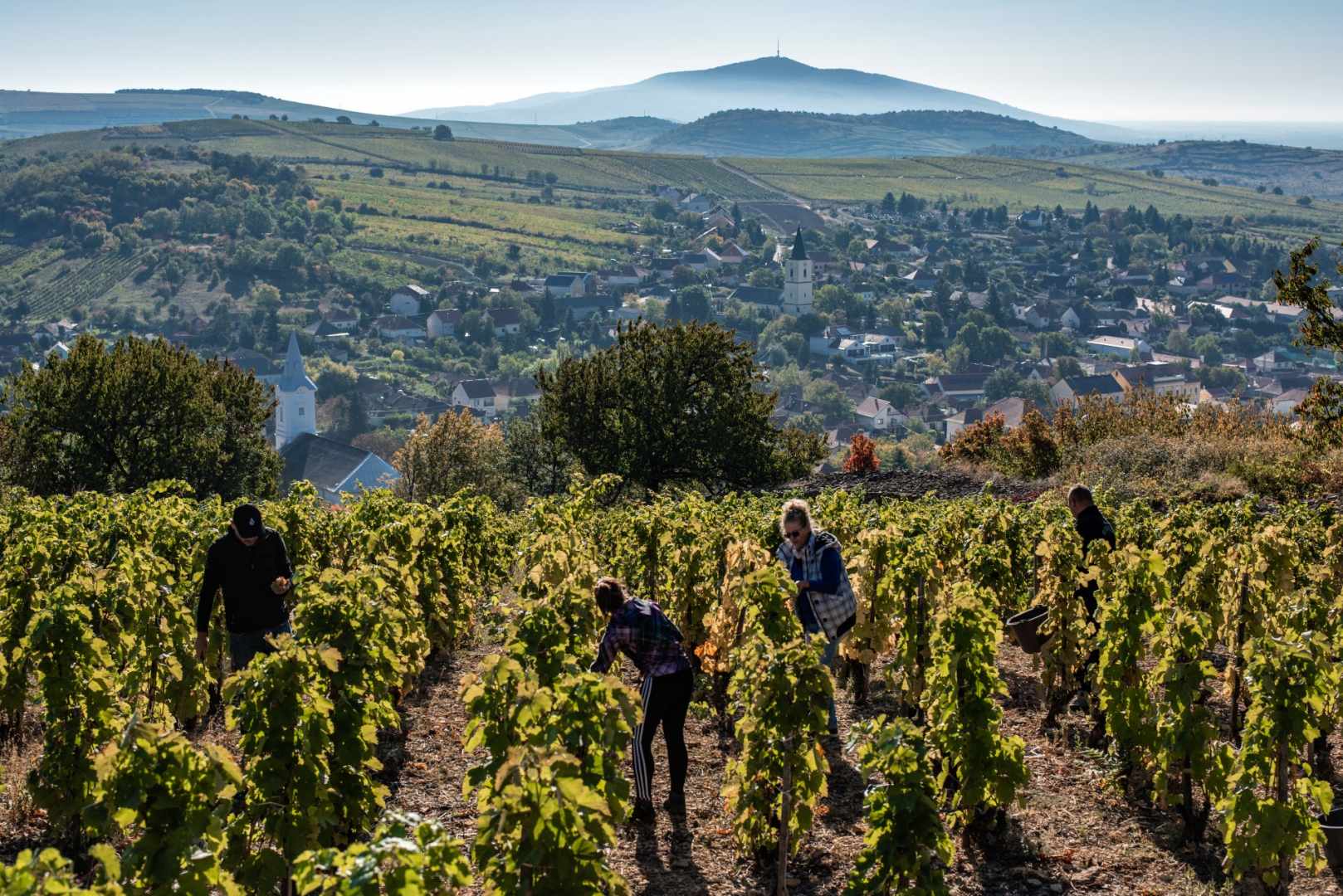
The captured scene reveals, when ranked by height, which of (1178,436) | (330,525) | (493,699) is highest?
(493,699)

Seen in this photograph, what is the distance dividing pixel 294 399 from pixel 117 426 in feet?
292

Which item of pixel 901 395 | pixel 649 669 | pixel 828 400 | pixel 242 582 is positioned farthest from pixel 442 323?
pixel 649 669

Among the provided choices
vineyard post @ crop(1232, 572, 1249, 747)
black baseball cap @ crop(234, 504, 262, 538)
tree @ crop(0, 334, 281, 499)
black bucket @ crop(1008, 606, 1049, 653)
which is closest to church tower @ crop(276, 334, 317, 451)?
tree @ crop(0, 334, 281, 499)

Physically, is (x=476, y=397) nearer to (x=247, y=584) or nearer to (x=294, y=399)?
(x=294, y=399)

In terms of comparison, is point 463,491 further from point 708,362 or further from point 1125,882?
point 708,362

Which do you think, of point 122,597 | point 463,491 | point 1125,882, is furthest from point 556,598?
point 463,491

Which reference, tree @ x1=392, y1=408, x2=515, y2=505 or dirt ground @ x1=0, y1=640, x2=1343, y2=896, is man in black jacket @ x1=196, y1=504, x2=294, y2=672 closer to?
dirt ground @ x1=0, y1=640, x2=1343, y2=896

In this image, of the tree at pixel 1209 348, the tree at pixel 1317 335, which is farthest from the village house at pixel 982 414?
the tree at pixel 1317 335

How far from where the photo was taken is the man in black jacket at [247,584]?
9.03 m

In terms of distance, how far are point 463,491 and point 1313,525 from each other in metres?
10.5

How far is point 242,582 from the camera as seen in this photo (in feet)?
29.7

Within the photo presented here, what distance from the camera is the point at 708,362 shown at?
3491 cm

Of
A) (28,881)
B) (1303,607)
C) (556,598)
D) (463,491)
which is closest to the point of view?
(28,881)

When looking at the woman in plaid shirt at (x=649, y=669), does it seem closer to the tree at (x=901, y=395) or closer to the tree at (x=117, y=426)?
the tree at (x=117, y=426)
